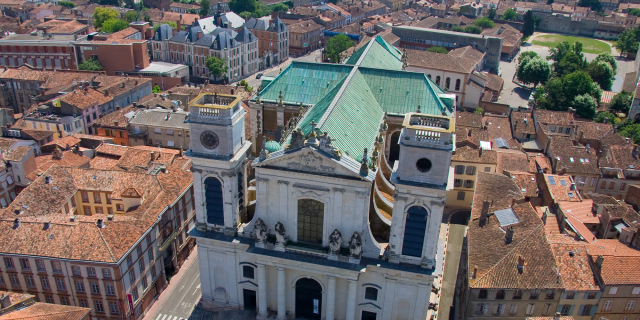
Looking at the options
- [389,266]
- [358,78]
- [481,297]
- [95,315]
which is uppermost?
[358,78]

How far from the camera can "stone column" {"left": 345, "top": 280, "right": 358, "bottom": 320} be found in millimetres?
53312

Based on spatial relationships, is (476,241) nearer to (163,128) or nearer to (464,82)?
(163,128)

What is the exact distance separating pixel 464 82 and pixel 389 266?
91.4 metres

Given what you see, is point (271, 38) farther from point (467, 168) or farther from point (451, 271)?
point (451, 271)

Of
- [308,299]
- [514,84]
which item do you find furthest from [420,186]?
[514,84]

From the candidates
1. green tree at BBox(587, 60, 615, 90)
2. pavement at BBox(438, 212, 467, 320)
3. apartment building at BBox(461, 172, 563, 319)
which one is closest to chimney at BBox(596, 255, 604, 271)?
apartment building at BBox(461, 172, 563, 319)

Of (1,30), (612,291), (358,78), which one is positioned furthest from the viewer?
(1,30)

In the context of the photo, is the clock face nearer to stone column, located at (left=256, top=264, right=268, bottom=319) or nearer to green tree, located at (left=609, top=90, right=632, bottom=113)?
stone column, located at (left=256, top=264, right=268, bottom=319)

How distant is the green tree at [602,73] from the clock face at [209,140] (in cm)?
12946

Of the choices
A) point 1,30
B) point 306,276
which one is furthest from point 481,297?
point 1,30

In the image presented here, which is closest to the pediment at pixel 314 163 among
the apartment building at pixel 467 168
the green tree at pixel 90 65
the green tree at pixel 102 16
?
the apartment building at pixel 467 168

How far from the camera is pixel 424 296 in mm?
53719

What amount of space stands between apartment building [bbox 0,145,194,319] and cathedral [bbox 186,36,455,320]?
800cm

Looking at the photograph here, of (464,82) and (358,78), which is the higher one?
(358,78)
